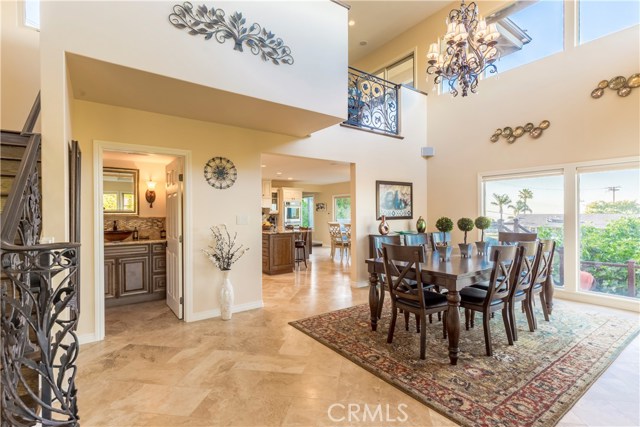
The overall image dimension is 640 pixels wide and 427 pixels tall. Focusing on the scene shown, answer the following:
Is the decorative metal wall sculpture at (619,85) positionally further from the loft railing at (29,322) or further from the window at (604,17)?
the loft railing at (29,322)

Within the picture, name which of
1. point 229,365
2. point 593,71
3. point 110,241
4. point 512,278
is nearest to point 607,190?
point 593,71

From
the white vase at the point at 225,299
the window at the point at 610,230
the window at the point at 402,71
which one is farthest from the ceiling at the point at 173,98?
the window at the point at 402,71

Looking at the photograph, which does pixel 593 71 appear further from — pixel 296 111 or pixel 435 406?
pixel 435 406

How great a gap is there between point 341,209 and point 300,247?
4.52 metres

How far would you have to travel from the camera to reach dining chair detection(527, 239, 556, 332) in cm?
315

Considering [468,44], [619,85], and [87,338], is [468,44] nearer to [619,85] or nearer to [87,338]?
[619,85]

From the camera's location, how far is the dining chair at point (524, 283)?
286cm

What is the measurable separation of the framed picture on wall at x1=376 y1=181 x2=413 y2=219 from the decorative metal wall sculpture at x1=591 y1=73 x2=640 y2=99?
301cm

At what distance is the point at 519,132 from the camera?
4957mm

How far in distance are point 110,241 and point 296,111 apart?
3.68 meters

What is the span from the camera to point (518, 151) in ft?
16.4

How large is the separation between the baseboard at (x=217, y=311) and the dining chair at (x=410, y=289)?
6.46ft

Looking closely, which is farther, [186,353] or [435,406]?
[186,353]

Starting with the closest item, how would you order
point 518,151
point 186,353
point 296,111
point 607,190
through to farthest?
point 186,353 → point 296,111 → point 607,190 → point 518,151
